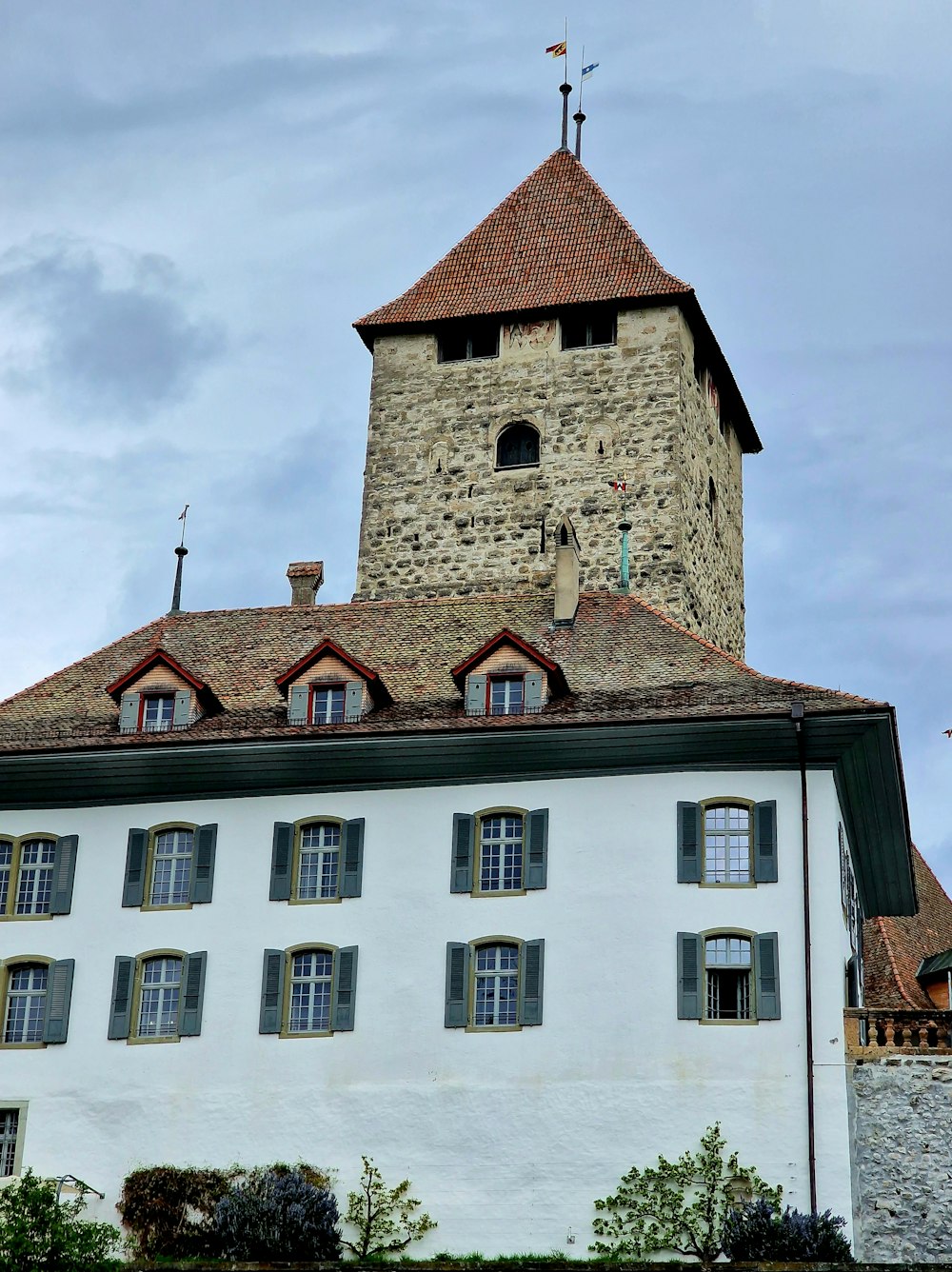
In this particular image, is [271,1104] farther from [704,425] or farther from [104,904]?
[704,425]

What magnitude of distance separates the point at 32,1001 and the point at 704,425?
22.8 m

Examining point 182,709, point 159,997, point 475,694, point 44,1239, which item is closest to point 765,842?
point 475,694

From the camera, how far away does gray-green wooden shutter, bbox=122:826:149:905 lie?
37.8 meters

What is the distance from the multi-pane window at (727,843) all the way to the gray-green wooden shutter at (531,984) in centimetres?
272

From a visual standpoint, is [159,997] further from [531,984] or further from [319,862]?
[531,984]

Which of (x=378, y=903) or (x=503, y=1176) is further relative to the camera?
(x=378, y=903)

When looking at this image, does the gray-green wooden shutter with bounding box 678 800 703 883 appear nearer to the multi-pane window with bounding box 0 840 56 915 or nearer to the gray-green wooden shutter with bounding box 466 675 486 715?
the gray-green wooden shutter with bounding box 466 675 486 715

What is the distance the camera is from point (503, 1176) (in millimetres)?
34719

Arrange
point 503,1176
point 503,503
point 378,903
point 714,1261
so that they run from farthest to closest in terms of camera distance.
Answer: point 503,503 → point 378,903 → point 503,1176 → point 714,1261

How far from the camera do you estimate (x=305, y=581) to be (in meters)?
46.9

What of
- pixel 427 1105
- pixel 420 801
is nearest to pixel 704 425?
pixel 420 801

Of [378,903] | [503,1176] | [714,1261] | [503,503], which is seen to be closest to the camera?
[714,1261]

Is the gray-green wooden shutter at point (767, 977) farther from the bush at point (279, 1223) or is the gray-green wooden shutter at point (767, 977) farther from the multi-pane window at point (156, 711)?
the multi-pane window at point (156, 711)

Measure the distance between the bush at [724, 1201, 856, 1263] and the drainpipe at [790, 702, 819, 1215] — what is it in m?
0.92
